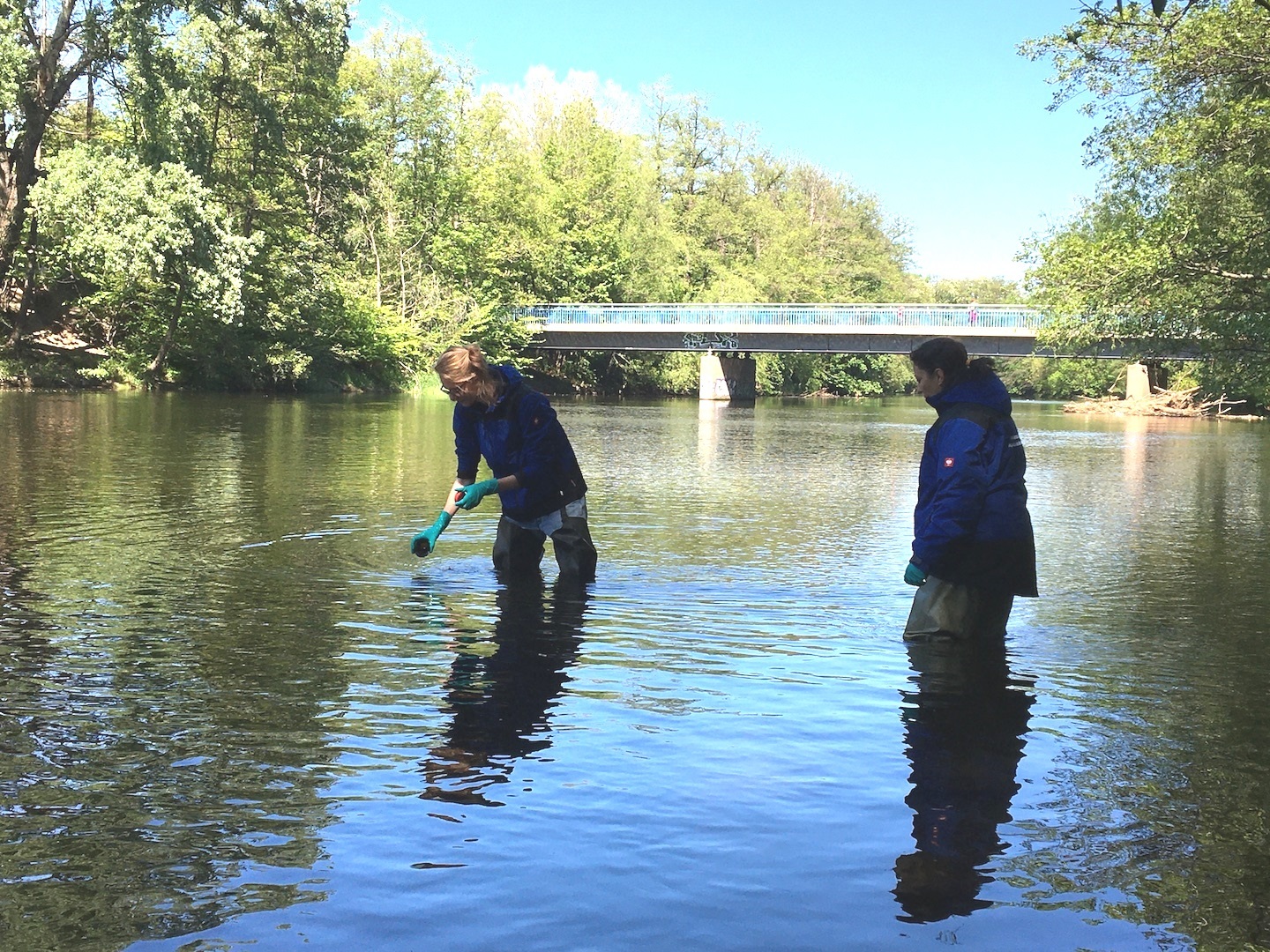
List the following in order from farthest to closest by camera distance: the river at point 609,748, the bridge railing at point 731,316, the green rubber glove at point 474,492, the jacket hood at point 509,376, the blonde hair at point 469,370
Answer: the bridge railing at point 731,316
the green rubber glove at point 474,492
the jacket hood at point 509,376
the blonde hair at point 469,370
the river at point 609,748

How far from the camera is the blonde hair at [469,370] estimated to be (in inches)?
343

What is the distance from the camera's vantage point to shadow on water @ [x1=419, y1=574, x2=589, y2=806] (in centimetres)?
555

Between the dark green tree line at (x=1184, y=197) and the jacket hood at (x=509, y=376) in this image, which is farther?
the dark green tree line at (x=1184, y=197)

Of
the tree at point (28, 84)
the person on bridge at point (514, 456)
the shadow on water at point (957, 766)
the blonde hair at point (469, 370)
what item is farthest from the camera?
the tree at point (28, 84)

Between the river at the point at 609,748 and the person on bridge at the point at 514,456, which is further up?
the person on bridge at the point at 514,456

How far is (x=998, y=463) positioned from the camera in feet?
23.2

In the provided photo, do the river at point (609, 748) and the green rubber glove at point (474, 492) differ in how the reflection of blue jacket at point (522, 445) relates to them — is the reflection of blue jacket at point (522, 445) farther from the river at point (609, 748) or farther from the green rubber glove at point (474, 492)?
the river at point (609, 748)

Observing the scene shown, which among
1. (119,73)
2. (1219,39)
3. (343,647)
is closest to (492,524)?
(343,647)

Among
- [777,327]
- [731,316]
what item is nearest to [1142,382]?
[777,327]

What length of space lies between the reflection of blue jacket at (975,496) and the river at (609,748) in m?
0.69

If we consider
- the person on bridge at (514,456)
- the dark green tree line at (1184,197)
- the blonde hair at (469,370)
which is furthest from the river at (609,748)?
the dark green tree line at (1184,197)

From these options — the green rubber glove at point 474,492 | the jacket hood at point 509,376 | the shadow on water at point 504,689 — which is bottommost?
the shadow on water at point 504,689

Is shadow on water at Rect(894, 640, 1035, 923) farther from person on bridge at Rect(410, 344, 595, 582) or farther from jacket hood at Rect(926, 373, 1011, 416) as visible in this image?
person on bridge at Rect(410, 344, 595, 582)

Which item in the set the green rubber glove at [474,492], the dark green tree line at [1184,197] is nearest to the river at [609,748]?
the green rubber glove at [474,492]
